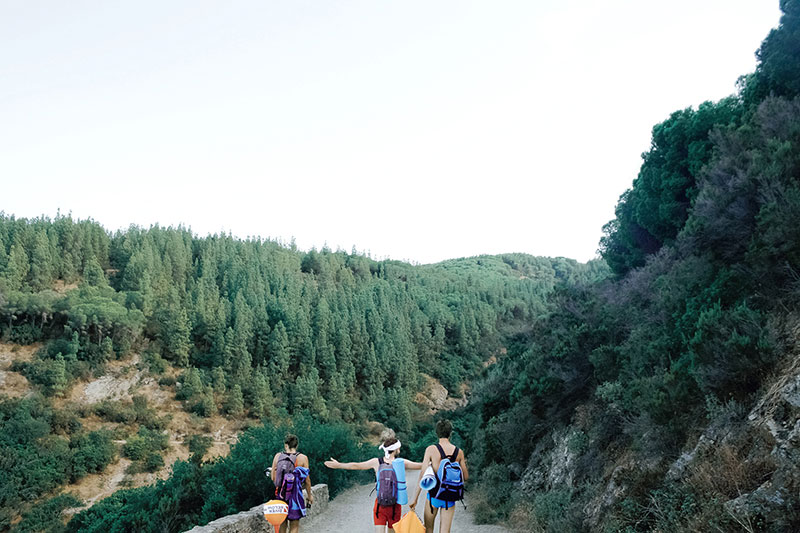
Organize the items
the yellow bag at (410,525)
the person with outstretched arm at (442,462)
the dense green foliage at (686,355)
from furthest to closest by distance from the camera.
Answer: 1. the dense green foliage at (686,355)
2. the person with outstretched arm at (442,462)
3. the yellow bag at (410,525)

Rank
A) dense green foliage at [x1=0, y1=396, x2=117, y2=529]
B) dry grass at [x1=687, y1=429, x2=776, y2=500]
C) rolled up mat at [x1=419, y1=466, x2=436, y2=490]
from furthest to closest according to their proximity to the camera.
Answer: dense green foliage at [x1=0, y1=396, x2=117, y2=529]
rolled up mat at [x1=419, y1=466, x2=436, y2=490]
dry grass at [x1=687, y1=429, x2=776, y2=500]

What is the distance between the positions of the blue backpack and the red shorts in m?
0.47

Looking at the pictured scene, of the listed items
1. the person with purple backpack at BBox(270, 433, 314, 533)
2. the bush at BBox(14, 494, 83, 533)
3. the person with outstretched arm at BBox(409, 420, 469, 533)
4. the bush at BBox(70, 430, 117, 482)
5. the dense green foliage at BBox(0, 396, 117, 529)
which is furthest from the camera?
the bush at BBox(70, 430, 117, 482)

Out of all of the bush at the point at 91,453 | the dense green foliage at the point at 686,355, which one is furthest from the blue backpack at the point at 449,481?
the bush at the point at 91,453

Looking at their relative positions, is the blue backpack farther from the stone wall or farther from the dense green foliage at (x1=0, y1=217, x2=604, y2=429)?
the dense green foliage at (x1=0, y1=217, x2=604, y2=429)

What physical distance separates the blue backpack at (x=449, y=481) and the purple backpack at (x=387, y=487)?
0.49m

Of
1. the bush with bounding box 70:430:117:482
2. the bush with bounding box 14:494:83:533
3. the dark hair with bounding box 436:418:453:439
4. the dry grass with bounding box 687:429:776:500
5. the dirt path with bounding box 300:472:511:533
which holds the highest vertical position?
the dark hair with bounding box 436:418:453:439

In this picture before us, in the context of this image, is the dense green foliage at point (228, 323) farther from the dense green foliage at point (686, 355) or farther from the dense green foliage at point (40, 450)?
the dense green foliage at point (686, 355)

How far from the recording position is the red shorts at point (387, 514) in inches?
209

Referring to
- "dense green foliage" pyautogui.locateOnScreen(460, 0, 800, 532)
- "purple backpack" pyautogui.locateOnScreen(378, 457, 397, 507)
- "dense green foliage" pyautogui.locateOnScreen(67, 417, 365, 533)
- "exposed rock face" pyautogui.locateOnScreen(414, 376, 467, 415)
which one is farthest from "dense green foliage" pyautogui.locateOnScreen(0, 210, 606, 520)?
"purple backpack" pyautogui.locateOnScreen(378, 457, 397, 507)

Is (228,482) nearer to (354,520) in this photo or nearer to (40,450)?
(354,520)

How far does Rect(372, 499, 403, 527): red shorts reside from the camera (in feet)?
17.4

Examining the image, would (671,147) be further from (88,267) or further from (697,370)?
(88,267)

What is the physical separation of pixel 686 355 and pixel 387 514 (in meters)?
5.05
